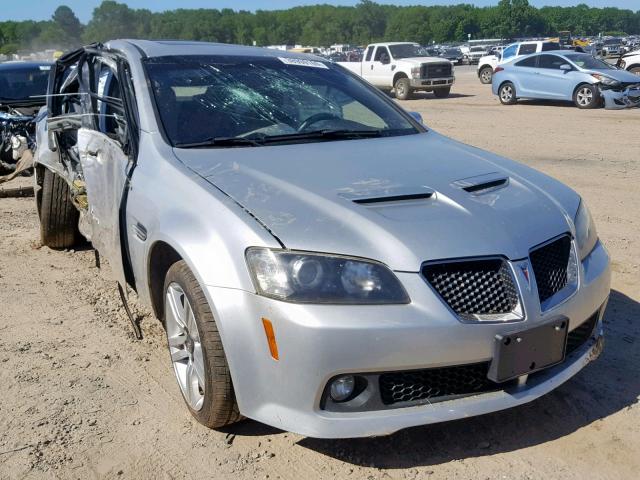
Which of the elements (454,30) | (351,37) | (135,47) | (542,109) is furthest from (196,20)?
(135,47)

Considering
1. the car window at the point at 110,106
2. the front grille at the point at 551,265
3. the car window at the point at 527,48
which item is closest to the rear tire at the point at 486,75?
the car window at the point at 527,48

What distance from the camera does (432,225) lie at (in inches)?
109

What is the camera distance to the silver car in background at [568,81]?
1712cm

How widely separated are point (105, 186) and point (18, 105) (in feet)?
22.8

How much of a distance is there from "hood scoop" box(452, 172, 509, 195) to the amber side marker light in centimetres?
113

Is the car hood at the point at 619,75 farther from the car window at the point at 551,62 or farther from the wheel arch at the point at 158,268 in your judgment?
the wheel arch at the point at 158,268

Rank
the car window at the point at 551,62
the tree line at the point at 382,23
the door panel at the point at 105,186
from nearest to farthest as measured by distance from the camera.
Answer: the door panel at the point at 105,186 → the car window at the point at 551,62 → the tree line at the point at 382,23

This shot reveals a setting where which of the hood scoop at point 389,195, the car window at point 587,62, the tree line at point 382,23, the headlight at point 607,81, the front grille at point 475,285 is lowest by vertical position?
the front grille at point 475,285

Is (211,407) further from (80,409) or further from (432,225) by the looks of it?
(432,225)

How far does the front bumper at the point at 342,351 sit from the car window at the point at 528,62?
17775 millimetres

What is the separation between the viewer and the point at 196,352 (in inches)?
121

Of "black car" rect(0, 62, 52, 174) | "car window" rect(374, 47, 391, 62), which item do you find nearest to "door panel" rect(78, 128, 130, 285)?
"black car" rect(0, 62, 52, 174)

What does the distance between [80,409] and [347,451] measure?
131cm

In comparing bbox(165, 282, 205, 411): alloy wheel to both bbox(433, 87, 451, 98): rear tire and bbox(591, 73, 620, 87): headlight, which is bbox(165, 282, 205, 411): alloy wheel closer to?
bbox(591, 73, 620, 87): headlight
